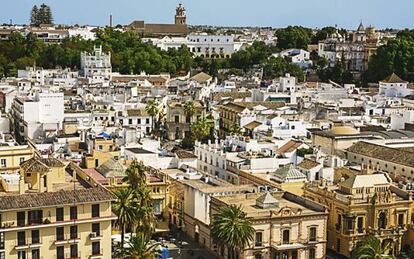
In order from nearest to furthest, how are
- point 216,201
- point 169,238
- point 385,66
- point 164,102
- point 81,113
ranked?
point 216,201, point 169,238, point 81,113, point 164,102, point 385,66

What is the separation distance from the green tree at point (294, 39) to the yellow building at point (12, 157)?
95.4 m

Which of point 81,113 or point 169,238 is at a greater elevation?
point 81,113

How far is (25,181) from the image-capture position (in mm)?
36344

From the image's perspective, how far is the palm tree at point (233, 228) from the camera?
118 feet

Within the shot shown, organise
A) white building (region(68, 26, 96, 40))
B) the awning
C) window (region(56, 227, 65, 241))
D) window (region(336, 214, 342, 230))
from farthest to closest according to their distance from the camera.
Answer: white building (region(68, 26, 96, 40))
window (region(336, 214, 342, 230))
the awning
window (region(56, 227, 65, 241))

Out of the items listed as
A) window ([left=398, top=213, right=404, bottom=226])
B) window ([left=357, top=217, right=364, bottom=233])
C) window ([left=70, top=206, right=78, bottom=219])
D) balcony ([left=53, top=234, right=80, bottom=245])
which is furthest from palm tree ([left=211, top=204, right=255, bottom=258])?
window ([left=398, top=213, right=404, bottom=226])

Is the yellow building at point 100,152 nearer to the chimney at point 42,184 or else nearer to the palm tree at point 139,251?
the chimney at point 42,184

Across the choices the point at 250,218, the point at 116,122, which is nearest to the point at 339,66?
the point at 116,122

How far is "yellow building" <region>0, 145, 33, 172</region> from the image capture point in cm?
4819

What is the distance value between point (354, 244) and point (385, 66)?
75.3 meters

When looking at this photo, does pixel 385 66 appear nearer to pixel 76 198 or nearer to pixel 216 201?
pixel 216 201

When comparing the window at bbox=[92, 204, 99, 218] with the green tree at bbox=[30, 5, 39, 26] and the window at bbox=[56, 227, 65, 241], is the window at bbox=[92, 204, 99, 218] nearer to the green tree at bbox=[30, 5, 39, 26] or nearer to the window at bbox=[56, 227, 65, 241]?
the window at bbox=[56, 227, 65, 241]

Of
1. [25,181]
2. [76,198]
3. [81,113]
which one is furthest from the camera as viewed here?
[81,113]

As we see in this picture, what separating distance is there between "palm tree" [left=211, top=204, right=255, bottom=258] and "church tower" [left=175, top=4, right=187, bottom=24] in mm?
150567
